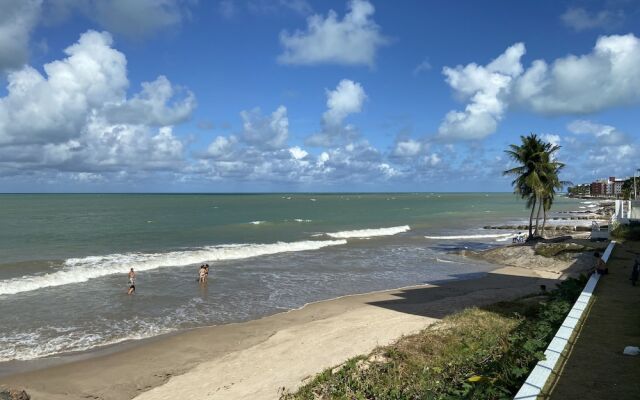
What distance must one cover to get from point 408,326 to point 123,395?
8.58m

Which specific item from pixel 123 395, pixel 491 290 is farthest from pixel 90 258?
pixel 491 290

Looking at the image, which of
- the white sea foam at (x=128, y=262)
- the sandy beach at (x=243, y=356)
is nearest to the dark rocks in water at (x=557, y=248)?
the sandy beach at (x=243, y=356)

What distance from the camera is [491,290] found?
2108 centimetres

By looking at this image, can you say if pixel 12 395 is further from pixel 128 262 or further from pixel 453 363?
pixel 128 262

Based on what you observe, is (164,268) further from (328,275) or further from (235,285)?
(328,275)

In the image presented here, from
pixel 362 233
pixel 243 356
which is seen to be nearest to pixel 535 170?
pixel 362 233

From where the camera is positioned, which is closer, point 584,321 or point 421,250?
point 584,321

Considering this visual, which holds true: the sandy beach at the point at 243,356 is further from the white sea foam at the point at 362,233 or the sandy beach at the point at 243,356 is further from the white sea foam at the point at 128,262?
the white sea foam at the point at 362,233

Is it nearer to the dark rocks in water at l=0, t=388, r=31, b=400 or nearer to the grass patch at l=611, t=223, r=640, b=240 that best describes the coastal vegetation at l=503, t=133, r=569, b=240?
the grass patch at l=611, t=223, r=640, b=240

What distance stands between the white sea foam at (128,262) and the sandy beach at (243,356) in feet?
42.2

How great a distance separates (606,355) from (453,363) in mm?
2923

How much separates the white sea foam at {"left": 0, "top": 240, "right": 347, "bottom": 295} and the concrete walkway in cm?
2408

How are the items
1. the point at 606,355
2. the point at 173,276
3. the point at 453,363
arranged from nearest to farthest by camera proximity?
the point at 606,355 → the point at 453,363 → the point at 173,276

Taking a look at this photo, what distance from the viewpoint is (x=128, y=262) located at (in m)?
29.6
